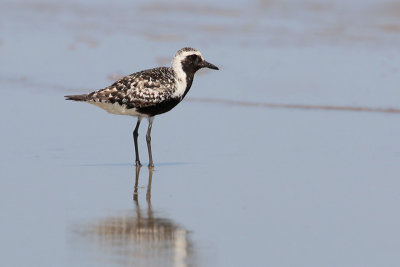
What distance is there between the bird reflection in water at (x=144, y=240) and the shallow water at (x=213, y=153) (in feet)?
0.05

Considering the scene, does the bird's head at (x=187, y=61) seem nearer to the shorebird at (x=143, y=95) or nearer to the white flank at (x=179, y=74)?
the white flank at (x=179, y=74)

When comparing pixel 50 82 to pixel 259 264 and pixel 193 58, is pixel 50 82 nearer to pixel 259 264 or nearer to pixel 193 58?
pixel 193 58

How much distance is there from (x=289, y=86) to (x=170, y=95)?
416 centimetres

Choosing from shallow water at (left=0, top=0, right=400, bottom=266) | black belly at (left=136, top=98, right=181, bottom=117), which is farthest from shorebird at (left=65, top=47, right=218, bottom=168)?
shallow water at (left=0, top=0, right=400, bottom=266)

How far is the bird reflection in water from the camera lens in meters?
Result: 6.20

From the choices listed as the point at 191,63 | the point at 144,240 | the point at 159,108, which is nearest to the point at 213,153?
the point at 159,108

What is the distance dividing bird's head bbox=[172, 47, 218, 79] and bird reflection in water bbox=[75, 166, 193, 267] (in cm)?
260

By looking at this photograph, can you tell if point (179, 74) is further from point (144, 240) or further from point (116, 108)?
point (144, 240)

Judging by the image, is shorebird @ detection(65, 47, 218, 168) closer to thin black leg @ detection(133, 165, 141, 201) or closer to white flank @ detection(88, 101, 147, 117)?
white flank @ detection(88, 101, 147, 117)

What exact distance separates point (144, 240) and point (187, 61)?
11.9ft

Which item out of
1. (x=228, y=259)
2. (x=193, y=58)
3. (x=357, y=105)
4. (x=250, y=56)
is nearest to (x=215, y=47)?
(x=250, y=56)

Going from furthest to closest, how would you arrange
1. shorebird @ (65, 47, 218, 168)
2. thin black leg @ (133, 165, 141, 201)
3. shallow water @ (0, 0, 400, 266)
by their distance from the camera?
shorebird @ (65, 47, 218, 168), thin black leg @ (133, 165, 141, 201), shallow water @ (0, 0, 400, 266)

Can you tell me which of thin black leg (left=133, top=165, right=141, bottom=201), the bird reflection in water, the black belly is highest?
the black belly

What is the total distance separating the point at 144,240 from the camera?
6641mm
